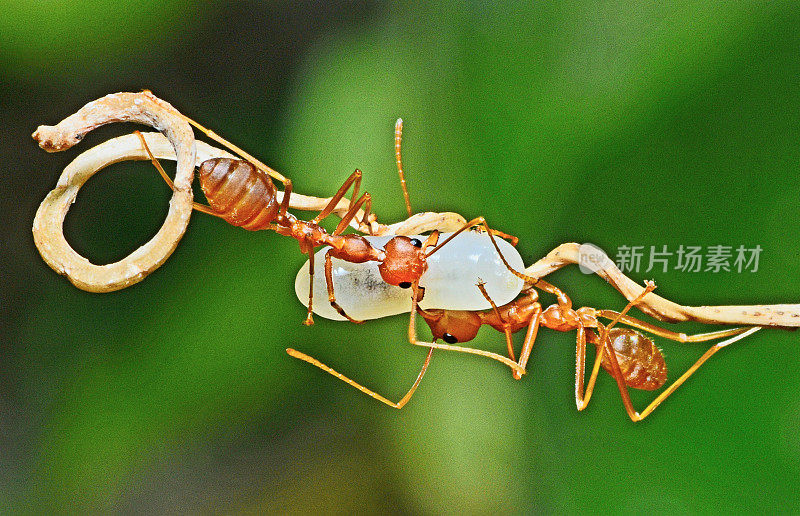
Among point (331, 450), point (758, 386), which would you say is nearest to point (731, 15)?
point (758, 386)

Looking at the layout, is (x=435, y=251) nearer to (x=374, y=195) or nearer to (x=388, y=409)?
(x=374, y=195)

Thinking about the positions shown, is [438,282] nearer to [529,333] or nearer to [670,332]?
[529,333]

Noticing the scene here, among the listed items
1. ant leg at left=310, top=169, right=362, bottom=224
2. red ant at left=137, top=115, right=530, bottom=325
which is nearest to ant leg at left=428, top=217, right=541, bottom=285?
red ant at left=137, top=115, right=530, bottom=325

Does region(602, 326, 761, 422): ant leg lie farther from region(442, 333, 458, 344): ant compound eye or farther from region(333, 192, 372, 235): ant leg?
region(333, 192, 372, 235): ant leg

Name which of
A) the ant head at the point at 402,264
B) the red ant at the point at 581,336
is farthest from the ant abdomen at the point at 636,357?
the ant head at the point at 402,264

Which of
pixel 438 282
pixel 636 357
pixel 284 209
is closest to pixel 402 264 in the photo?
pixel 438 282

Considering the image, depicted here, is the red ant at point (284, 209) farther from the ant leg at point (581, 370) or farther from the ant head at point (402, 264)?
the ant leg at point (581, 370)
